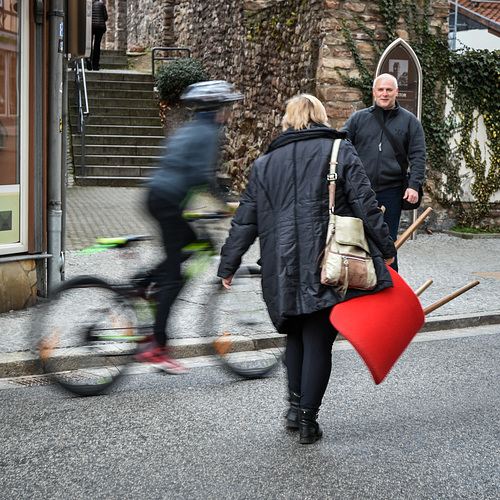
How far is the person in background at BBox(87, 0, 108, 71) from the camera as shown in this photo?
19.1m

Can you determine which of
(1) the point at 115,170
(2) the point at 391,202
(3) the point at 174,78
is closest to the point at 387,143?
(2) the point at 391,202

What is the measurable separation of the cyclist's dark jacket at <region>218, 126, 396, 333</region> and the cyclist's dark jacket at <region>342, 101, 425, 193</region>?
9.89ft

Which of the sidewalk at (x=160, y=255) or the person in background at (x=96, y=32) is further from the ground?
the person in background at (x=96, y=32)

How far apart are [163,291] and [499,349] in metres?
2.85

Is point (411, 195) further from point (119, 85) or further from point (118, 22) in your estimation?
point (118, 22)

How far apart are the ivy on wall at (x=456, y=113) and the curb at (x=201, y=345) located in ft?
17.9

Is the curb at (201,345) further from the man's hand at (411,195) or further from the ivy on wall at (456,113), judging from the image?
the ivy on wall at (456,113)

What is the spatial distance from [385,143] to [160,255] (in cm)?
286

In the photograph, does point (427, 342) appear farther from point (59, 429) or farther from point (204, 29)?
point (204, 29)

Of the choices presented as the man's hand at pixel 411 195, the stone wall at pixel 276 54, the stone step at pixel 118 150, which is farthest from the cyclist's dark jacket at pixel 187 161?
the stone step at pixel 118 150

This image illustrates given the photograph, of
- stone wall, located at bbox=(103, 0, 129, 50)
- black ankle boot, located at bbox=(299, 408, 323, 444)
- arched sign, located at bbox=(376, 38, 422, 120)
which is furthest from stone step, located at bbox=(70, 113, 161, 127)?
stone wall, located at bbox=(103, 0, 129, 50)

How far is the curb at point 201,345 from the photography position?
17.8 ft

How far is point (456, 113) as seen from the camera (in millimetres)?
12336

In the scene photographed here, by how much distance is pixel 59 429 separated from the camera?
4.37 metres
